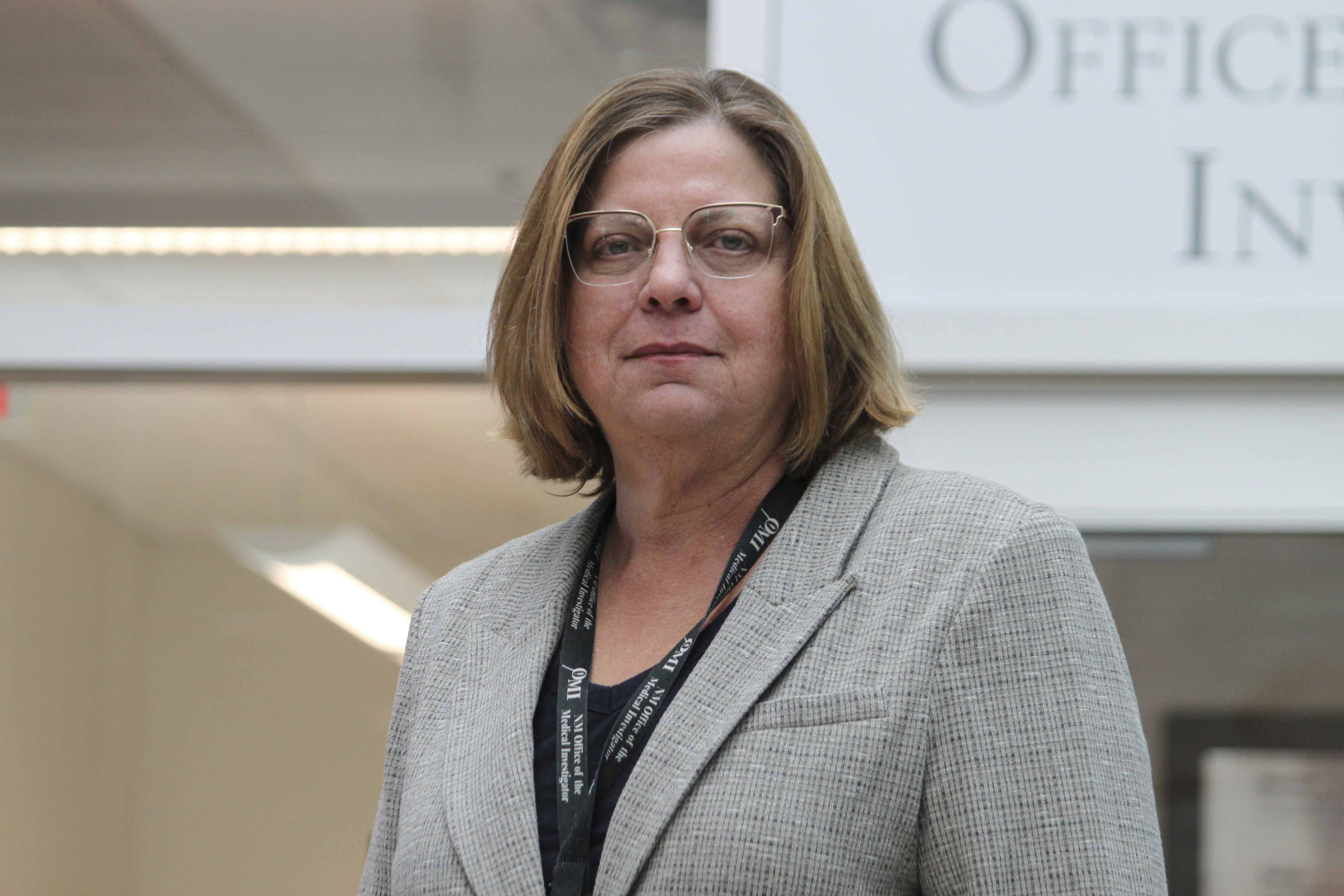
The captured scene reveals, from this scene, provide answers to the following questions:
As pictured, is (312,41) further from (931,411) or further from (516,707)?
(516,707)

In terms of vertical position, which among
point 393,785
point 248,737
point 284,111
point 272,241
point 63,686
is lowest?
point 393,785

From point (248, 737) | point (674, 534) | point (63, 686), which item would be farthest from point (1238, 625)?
point (63, 686)

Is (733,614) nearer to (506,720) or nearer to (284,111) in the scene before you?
(506,720)

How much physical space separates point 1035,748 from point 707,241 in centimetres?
77

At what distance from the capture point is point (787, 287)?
5.82ft

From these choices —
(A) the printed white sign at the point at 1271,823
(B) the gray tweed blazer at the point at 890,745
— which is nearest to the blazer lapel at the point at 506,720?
(B) the gray tweed blazer at the point at 890,745

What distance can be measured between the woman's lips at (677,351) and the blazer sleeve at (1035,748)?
18.5 inches

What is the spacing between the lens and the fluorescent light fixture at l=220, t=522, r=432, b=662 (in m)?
3.81

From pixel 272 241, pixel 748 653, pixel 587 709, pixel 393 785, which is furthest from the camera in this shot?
pixel 272 241

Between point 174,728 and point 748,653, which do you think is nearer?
point 748,653

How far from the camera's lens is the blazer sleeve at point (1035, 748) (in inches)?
53.1

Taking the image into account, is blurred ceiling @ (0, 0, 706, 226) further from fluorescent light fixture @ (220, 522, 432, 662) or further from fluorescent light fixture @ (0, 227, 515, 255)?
fluorescent light fixture @ (220, 522, 432, 662)

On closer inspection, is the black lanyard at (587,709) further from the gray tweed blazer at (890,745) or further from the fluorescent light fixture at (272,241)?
the fluorescent light fixture at (272,241)

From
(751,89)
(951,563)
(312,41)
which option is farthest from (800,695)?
(312,41)
